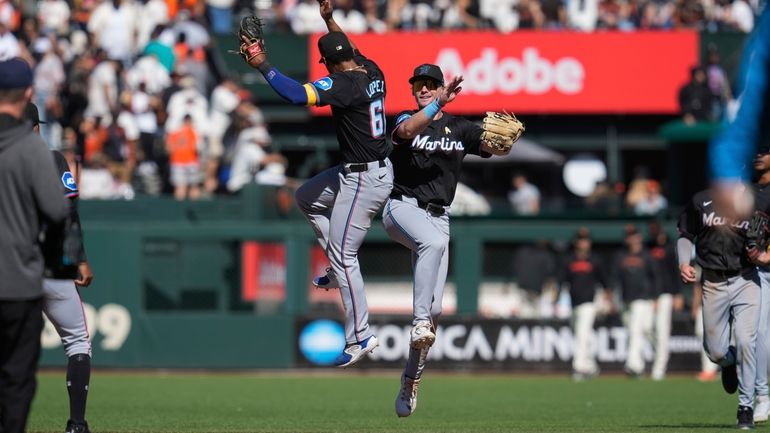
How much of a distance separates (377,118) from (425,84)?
0.54 meters

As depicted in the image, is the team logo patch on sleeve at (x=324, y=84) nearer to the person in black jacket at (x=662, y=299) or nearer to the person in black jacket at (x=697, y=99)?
the person in black jacket at (x=662, y=299)

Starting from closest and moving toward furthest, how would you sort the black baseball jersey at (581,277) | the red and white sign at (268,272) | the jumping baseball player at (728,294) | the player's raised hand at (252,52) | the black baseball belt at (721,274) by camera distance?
the player's raised hand at (252,52) → the jumping baseball player at (728,294) → the black baseball belt at (721,274) → the black baseball jersey at (581,277) → the red and white sign at (268,272)

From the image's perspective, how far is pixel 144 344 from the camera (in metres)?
21.4

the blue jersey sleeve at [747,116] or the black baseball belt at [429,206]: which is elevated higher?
the blue jersey sleeve at [747,116]

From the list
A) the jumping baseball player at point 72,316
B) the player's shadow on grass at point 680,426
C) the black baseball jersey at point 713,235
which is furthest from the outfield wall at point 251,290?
the jumping baseball player at point 72,316

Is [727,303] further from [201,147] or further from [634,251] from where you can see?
[201,147]

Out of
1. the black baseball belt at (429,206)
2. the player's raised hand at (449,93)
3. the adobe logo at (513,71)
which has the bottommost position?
the black baseball belt at (429,206)

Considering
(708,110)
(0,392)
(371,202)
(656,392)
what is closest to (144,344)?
(656,392)

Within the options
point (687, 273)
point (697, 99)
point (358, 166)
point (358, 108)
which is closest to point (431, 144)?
point (358, 166)

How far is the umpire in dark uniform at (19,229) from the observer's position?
7031 mm

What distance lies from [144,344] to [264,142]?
3963mm

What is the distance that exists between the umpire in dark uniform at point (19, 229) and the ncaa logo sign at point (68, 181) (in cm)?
229

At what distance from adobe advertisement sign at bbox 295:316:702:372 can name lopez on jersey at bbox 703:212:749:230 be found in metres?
9.80

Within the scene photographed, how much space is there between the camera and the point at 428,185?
10641mm
